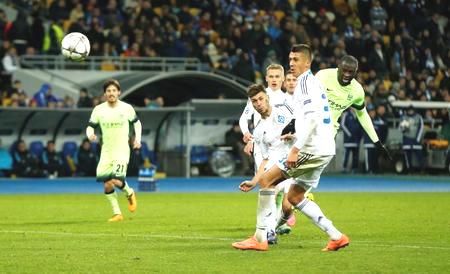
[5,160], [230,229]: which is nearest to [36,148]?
[5,160]

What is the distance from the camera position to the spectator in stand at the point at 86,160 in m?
35.5

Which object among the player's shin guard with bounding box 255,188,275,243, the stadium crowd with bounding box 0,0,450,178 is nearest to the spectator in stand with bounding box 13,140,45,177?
the stadium crowd with bounding box 0,0,450,178

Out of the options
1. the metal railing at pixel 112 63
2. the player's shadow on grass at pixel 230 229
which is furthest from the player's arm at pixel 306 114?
the metal railing at pixel 112 63

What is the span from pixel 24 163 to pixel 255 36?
940 cm

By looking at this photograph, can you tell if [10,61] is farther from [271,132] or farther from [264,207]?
[264,207]

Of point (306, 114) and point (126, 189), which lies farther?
point (126, 189)

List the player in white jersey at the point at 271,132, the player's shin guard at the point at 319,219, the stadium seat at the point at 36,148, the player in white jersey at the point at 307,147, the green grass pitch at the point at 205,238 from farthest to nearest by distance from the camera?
1. the stadium seat at the point at 36,148
2. the player in white jersey at the point at 271,132
3. the player's shin guard at the point at 319,219
4. the player in white jersey at the point at 307,147
5. the green grass pitch at the point at 205,238

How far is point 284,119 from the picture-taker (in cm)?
1481

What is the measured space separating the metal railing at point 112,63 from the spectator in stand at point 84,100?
1614 mm

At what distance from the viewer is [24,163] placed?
1375 inches

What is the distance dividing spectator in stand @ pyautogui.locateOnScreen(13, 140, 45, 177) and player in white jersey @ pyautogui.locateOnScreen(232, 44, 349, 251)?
21623mm

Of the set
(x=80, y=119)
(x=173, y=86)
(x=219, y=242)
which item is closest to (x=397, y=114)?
(x=173, y=86)

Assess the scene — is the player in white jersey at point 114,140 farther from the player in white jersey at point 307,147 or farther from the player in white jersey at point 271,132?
the player in white jersey at point 307,147

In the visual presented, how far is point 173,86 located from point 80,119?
13.5 feet
